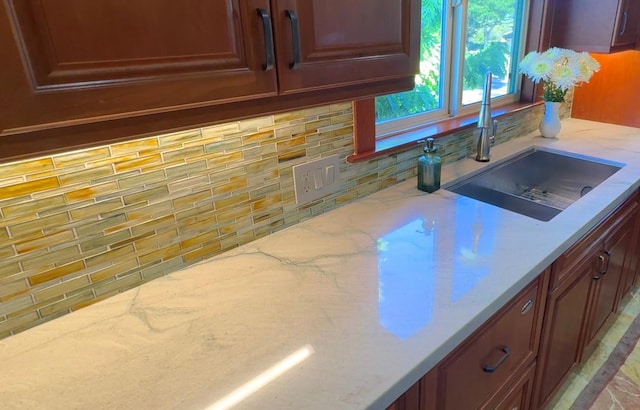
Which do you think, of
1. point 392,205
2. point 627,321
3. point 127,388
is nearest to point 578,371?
point 627,321

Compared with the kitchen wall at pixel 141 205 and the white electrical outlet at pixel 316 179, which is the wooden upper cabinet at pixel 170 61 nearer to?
the kitchen wall at pixel 141 205

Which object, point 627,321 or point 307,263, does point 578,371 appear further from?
point 307,263

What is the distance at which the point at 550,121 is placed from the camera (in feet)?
6.56

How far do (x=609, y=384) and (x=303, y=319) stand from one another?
155 cm

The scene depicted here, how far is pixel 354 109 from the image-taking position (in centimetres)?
132

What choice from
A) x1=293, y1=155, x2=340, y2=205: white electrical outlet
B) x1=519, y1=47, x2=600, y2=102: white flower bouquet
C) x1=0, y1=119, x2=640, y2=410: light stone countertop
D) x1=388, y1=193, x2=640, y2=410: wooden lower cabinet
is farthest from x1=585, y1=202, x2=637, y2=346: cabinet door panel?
x1=293, y1=155, x2=340, y2=205: white electrical outlet

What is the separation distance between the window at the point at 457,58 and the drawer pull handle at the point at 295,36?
85 cm

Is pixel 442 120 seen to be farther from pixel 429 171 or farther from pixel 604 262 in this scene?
pixel 604 262

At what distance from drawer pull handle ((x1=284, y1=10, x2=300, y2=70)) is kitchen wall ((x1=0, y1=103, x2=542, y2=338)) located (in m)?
0.35

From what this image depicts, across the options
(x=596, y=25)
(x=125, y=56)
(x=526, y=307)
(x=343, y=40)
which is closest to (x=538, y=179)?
(x=596, y=25)

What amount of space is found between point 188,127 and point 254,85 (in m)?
0.14

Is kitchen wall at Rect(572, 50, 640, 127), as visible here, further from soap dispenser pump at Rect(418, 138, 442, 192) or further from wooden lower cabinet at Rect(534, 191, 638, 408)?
soap dispenser pump at Rect(418, 138, 442, 192)

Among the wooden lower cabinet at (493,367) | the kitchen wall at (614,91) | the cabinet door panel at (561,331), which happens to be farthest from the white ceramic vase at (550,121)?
the wooden lower cabinet at (493,367)

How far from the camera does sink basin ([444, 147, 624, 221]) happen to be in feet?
5.37
